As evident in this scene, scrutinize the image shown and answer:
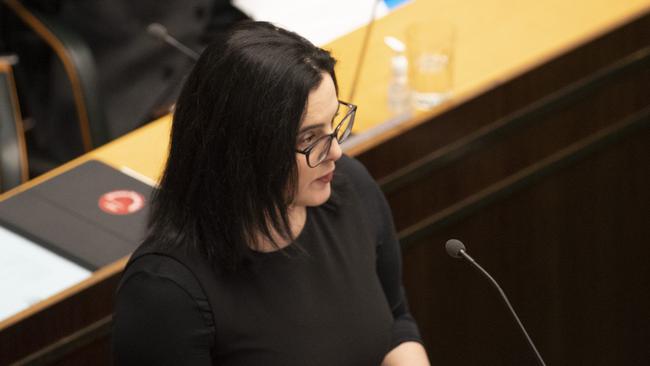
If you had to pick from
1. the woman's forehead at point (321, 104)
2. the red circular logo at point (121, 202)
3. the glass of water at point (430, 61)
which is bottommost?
the red circular logo at point (121, 202)

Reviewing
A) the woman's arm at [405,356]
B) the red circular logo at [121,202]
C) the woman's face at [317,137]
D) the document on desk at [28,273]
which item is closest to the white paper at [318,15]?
the red circular logo at [121,202]

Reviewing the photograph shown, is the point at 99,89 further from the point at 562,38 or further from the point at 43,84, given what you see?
the point at 562,38

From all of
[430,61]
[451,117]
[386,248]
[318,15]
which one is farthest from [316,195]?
[318,15]

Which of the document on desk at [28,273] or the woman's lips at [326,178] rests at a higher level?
the woman's lips at [326,178]

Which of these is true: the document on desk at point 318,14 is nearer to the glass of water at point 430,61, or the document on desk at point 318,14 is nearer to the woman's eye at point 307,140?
the glass of water at point 430,61

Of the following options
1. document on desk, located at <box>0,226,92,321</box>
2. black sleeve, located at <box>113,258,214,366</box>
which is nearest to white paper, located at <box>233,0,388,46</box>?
document on desk, located at <box>0,226,92,321</box>

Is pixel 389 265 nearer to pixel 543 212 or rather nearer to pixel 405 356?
pixel 405 356

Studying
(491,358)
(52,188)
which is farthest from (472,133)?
(52,188)

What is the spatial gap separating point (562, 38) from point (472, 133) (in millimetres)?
398

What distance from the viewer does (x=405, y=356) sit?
1.92 metres

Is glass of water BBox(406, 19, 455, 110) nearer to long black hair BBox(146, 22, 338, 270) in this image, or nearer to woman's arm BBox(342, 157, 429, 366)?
woman's arm BBox(342, 157, 429, 366)

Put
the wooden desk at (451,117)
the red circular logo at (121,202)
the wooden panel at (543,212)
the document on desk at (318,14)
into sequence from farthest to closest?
the document on desk at (318,14)
the wooden panel at (543,212)
the red circular logo at (121,202)
the wooden desk at (451,117)

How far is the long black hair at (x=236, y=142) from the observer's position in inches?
62.7

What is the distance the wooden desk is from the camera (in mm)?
→ 2059
